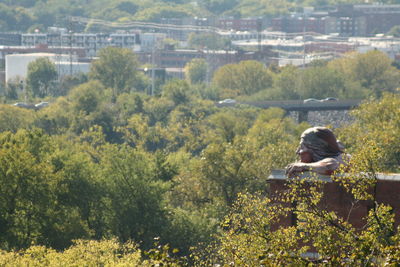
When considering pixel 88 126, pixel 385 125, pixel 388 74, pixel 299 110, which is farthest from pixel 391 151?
pixel 388 74

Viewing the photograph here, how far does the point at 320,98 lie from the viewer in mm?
162250

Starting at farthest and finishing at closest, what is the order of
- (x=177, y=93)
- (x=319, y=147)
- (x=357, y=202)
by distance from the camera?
(x=177, y=93) → (x=319, y=147) → (x=357, y=202)

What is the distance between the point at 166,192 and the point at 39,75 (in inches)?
4494

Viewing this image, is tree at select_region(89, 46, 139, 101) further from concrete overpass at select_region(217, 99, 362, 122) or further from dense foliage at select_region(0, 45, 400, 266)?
dense foliage at select_region(0, 45, 400, 266)

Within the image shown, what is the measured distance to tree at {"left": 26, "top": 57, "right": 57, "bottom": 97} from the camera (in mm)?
181562

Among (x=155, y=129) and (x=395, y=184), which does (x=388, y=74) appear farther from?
(x=395, y=184)

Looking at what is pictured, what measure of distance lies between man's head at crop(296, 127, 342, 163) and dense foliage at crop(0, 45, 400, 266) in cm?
199

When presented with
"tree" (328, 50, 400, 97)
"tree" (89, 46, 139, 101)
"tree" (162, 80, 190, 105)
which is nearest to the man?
"tree" (162, 80, 190, 105)

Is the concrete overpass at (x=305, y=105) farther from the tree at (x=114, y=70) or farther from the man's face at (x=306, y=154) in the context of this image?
the man's face at (x=306, y=154)

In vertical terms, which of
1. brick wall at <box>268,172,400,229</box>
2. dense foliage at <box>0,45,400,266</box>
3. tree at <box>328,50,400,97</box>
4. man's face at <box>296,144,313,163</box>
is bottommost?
tree at <box>328,50,400,97</box>

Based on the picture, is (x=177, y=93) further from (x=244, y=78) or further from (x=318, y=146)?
(x=318, y=146)

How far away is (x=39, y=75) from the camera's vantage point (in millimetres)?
182625

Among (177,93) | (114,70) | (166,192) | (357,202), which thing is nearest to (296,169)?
(357,202)

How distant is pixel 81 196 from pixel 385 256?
40353mm
